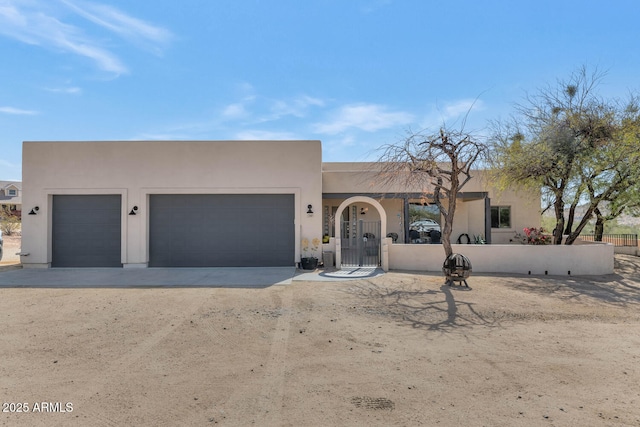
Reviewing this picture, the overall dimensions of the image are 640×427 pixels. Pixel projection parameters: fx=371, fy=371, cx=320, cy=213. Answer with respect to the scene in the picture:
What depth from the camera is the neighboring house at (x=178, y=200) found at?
44.9 ft

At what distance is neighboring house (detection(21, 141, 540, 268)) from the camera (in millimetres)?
13672

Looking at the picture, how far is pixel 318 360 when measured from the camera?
16.0 feet

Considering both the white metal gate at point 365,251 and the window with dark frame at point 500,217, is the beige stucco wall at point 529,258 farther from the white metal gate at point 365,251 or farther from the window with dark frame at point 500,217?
the window with dark frame at point 500,217

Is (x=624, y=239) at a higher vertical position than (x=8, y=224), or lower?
lower

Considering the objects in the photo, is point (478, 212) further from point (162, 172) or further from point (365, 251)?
point (162, 172)

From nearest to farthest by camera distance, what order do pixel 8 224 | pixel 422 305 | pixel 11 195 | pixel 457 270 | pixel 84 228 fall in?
1. pixel 422 305
2. pixel 457 270
3. pixel 84 228
4. pixel 8 224
5. pixel 11 195

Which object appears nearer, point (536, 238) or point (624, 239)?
point (536, 238)

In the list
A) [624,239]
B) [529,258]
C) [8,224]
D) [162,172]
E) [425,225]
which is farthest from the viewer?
[8,224]

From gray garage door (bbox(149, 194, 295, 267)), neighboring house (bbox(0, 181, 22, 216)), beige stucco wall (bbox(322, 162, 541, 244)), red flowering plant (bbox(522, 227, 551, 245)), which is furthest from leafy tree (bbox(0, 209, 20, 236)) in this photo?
red flowering plant (bbox(522, 227, 551, 245))

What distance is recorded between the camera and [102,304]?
26.1 ft

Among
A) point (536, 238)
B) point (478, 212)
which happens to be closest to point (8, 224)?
point (478, 212)

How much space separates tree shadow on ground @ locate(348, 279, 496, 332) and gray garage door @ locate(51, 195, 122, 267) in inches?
379

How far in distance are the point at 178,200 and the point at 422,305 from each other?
9.83 meters

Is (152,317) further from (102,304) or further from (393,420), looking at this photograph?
(393,420)
